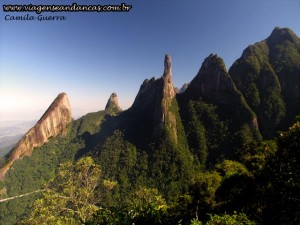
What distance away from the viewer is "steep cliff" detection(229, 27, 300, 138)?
15075 centimetres

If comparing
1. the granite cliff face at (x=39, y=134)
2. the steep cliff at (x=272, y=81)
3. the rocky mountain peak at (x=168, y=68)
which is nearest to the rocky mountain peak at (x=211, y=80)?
the steep cliff at (x=272, y=81)

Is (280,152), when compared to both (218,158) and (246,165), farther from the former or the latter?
(218,158)

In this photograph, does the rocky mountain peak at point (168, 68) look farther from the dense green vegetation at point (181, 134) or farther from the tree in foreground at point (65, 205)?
the tree in foreground at point (65, 205)

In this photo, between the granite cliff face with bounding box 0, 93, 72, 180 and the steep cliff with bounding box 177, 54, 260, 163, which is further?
the granite cliff face with bounding box 0, 93, 72, 180

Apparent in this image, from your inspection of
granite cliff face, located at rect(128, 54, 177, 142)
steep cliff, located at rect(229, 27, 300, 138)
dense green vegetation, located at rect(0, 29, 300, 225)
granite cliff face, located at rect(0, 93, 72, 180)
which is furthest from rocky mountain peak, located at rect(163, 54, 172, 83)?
granite cliff face, located at rect(0, 93, 72, 180)

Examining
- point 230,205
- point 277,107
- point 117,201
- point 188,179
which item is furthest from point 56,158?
point 230,205

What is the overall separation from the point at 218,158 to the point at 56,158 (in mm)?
116301

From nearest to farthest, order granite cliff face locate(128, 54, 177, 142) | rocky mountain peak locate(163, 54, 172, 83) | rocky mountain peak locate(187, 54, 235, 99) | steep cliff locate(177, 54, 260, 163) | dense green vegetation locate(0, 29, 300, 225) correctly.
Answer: dense green vegetation locate(0, 29, 300, 225) < steep cliff locate(177, 54, 260, 163) < granite cliff face locate(128, 54, 177, 142) < rocky mountain peak locate(187, 54, 235, 99) < rocky mountain peak locate(163, 54, 172, 83)

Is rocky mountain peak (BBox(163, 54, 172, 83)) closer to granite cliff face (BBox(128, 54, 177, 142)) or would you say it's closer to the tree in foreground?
granite cliff face (BBox(128, 54, 177, 142))

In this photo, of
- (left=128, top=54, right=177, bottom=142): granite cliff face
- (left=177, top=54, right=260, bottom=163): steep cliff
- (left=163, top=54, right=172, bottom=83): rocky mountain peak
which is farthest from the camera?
(left=163, top=54, right=172, bottom=83): rocky mountain peak

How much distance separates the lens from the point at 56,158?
185750 millimetres

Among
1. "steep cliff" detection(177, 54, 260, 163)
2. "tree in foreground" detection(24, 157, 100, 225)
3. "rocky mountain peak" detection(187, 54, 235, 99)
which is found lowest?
"tree in foreground" detection(24, 157, 100, 225)

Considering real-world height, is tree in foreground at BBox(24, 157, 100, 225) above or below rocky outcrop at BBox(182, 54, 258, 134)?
below

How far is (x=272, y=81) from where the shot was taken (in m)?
164
